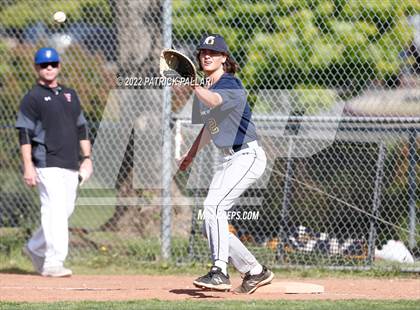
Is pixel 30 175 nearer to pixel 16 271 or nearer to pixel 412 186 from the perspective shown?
pixel 16 271

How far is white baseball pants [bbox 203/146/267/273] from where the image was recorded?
22.8ft

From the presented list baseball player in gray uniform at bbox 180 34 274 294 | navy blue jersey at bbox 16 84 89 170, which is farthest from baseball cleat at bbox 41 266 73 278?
baseball player in gray uniform at bbox 180 34 274 294

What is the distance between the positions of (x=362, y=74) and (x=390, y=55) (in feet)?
2.99

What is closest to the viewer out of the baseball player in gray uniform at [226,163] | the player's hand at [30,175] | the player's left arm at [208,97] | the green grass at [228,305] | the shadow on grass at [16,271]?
the green grass at [228,305]

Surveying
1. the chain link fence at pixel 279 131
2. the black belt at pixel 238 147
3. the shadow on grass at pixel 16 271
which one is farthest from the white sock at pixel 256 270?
the shadow on grass at pixel 16 271

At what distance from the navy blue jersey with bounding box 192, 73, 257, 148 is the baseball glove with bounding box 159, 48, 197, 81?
24 centimetres

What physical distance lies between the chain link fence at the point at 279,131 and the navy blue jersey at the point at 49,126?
121cm

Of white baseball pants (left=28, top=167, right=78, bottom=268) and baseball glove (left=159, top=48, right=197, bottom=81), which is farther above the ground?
baseball glove (left=159, top=48, right=197, bottom=81)

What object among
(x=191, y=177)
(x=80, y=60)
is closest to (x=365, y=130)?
(x=191, y=177)

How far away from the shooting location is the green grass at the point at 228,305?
6320 millimetres

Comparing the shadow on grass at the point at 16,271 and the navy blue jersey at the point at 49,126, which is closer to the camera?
the navy blue jersey at the point at 49,126

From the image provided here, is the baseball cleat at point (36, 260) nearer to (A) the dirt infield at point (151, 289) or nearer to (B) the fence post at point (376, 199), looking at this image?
(A) the dirt infield at point (151, 289)

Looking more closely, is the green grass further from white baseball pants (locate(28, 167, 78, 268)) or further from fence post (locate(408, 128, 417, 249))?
fence post (locate(408, 128, 417, 249))

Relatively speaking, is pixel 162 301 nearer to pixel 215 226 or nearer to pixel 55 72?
pixel 215 226
